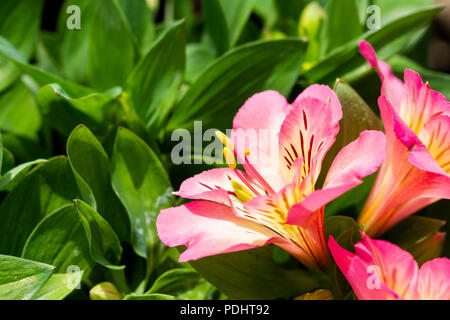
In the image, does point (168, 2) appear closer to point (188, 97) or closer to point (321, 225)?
point (188, 97)

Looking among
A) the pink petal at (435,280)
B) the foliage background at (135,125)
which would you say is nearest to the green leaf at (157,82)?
the foliage background at (135,125)

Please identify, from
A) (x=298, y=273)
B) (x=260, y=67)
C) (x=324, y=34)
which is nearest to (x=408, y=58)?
(x=324, y=34)

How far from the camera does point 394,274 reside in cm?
35

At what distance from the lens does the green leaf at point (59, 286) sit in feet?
1.34

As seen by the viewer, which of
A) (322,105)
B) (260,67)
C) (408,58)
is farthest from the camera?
(408,58)

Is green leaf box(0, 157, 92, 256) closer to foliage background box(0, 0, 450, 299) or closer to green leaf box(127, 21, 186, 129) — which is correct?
foliage background box(0, 0, 450, 299)

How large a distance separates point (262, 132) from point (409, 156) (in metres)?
0.12

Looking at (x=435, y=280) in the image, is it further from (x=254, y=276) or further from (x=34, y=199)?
(x=34, y=199)

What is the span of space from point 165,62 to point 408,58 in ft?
1.41

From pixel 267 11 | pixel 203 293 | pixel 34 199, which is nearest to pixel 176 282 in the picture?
pixel 203 293

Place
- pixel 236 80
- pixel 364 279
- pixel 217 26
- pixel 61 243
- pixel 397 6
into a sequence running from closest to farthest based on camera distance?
pixel 364 279 → pixel 61 243 → pixel 236 80 → pixel 217 26 → pixel 397 6

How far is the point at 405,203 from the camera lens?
0.46 metres

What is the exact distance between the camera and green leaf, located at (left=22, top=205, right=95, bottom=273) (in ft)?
1.45

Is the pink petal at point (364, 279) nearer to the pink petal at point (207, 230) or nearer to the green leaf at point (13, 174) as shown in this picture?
the pink petal at point (207, 230)
